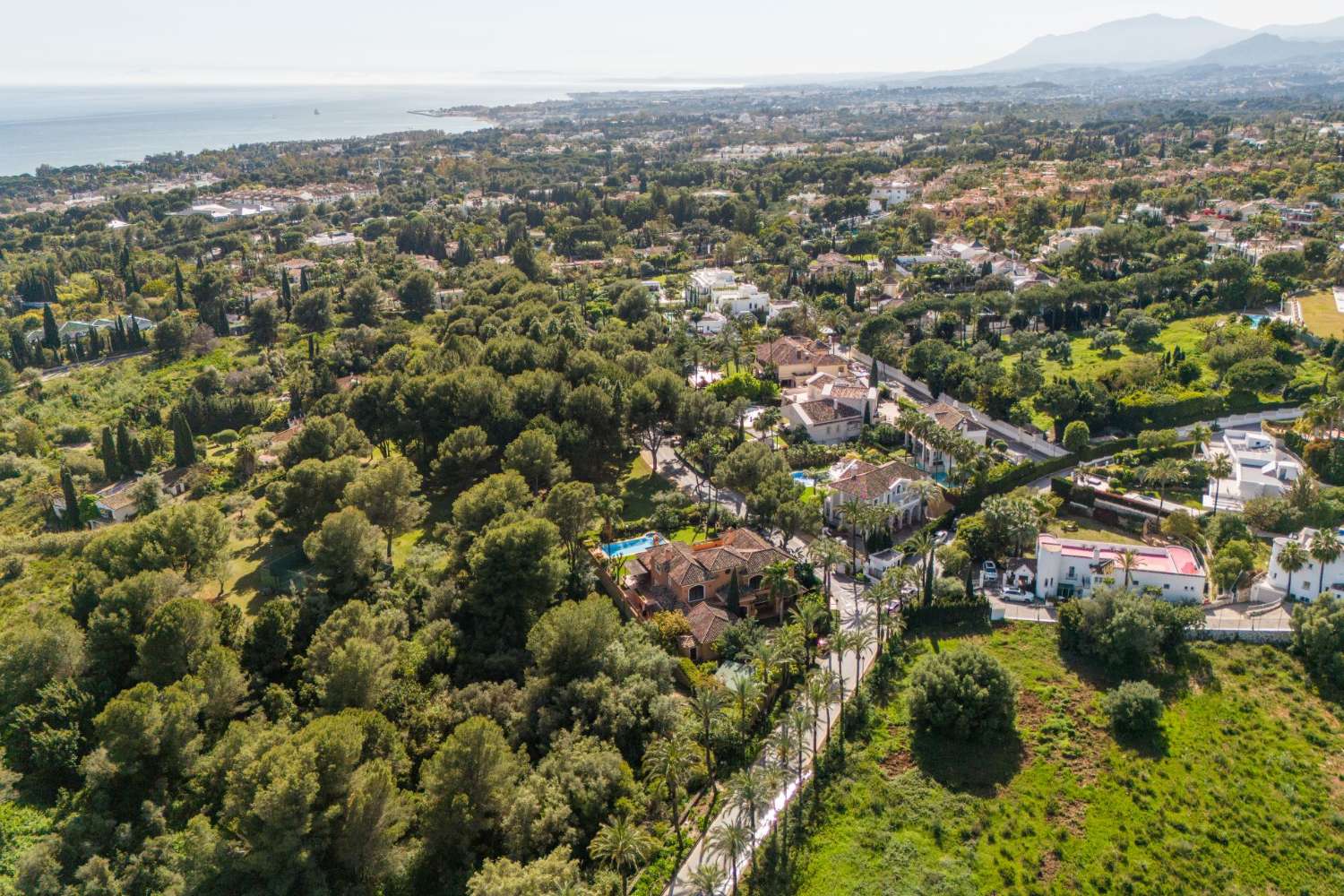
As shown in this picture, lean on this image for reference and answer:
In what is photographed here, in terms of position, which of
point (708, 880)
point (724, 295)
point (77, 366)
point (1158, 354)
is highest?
point (724, 295)

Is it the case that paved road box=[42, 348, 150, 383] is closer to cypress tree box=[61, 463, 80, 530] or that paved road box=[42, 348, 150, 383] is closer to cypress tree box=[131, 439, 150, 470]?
cypress tree box=[131, 439, 150, 470]

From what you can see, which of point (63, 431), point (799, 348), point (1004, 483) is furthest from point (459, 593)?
point (63, 431)

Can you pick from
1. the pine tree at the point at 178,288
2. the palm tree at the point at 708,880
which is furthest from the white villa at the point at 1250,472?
the pine tree at the point at 178,288

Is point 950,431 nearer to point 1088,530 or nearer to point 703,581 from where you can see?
point 1088,530

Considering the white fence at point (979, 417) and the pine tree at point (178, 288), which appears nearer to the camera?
the white fence at point (979, 417)

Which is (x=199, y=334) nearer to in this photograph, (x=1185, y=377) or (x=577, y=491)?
(x=577, y=491)

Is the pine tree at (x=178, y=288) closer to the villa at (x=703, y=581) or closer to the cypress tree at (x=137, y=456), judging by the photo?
the cypress tree at (x=137, y=456)

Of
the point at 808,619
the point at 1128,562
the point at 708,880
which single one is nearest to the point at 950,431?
the point at 1128,562
